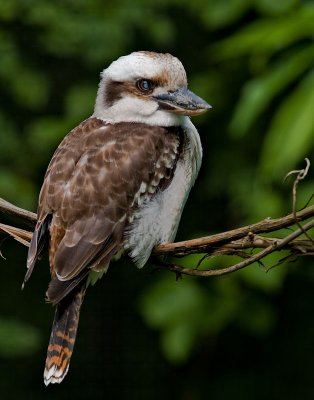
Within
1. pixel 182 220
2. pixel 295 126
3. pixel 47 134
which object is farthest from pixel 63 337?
pixel 182 220

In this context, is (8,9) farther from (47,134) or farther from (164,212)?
(164,212)

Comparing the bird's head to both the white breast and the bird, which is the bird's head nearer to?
the bird

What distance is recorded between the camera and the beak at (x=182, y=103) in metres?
3.66

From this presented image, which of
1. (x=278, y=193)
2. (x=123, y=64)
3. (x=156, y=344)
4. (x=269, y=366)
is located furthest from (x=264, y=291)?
(x=123, y=64)

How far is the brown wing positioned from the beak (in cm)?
9

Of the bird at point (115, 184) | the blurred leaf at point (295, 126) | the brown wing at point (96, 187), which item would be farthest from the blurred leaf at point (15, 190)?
the blurred leaf at point (295, 126)

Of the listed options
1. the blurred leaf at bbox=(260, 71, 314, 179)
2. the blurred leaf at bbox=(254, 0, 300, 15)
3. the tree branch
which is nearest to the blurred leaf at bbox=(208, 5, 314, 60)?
the blurred leaf at bbox=(260, 71, 314, 179)

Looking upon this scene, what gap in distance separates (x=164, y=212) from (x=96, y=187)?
28cm

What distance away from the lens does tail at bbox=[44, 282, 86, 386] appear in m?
3.36

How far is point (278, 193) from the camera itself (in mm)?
5020

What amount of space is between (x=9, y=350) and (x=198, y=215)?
1344 millimetres

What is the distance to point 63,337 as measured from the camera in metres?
3.36

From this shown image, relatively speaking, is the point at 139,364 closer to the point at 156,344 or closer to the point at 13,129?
the point at 156,344

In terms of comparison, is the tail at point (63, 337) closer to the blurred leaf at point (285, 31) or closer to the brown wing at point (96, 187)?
the brown wing at point (96, 187)
